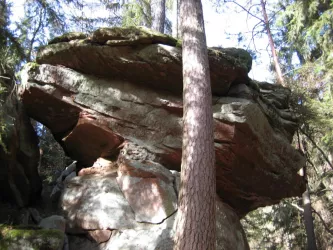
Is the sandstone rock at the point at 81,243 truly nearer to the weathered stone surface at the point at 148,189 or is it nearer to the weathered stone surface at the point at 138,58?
the weathered stone surface at the point at 148,189

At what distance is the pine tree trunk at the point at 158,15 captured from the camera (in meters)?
12.5

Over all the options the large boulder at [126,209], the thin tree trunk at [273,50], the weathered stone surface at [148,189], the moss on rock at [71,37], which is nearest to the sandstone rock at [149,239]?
the large boulder at [126,209]

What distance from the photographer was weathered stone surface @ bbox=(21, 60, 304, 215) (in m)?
8.28

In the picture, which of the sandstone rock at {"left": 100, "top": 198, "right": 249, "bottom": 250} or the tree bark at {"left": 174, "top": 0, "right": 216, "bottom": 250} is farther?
the sandstone rock at {"left": 100, "top": 198, "right": 249, "bottom": 250}

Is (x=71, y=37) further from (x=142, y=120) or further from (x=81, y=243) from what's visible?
(x=81, y=243)

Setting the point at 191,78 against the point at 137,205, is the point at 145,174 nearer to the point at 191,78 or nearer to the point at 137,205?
the point at 137,205

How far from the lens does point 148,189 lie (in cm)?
770

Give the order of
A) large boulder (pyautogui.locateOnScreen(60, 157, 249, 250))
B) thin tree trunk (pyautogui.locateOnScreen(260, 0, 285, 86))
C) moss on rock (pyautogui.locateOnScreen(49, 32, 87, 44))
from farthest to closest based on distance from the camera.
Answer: thin tree trunk (pyautogui.locateOnScreen(260, 0, 285, 86)) < moss on rock (pyautogui.locateOnScreen(49, 32, 87, 44)) < large boulder (pyautogui.locateOnScreen(60, 157, 249, 250))

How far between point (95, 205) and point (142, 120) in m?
2.30

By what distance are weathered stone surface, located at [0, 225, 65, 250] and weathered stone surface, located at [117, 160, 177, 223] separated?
1.87 meters

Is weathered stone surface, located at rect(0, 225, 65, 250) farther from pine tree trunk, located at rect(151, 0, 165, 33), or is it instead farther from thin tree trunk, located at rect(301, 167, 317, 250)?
pine tree trunk, located at rect(151, 0, 165, 33)

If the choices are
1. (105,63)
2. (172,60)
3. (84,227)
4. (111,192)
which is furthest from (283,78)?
(84,227)

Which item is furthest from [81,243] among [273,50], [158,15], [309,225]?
[273,50]

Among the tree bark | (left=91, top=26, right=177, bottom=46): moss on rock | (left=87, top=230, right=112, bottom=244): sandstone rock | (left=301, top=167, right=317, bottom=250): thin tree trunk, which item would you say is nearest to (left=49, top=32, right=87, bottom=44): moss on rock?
(left=91, top=26, right=177, bottom=46): moss on rock
